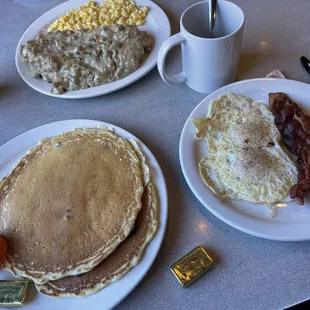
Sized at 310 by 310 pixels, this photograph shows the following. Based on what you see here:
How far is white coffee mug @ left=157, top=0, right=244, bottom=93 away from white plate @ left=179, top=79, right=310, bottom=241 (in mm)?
76

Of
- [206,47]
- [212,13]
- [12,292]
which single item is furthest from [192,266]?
[212,13]

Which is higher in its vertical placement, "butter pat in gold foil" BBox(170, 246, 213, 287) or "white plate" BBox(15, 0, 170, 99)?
"white plate" BBox(15, 0, 170, 99)

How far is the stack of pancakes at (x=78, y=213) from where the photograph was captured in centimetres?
83

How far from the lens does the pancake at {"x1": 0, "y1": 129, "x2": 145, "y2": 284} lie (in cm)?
85

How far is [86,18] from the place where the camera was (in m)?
1.45

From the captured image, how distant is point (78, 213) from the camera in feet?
2.96

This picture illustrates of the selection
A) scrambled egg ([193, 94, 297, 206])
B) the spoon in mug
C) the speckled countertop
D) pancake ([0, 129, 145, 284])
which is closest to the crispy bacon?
scrambled egg ([193, 94, 297, 206])

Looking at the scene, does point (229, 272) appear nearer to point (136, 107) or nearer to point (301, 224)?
point (301, 224)

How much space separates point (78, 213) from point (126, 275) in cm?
21

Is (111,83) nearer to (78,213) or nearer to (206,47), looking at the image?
(206,47)

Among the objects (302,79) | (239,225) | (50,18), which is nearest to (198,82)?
(302,79)

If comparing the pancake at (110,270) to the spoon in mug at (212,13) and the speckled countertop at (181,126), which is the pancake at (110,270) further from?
the spoon in mug at (212,13)

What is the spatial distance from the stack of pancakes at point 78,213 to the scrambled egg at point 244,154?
0.19 metres

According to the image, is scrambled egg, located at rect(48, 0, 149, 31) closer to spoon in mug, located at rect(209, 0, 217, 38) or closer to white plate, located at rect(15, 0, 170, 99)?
white plate, located at rect(15, 0, 170, 99)
